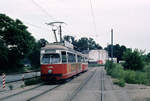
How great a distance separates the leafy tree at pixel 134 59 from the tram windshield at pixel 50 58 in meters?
11.5

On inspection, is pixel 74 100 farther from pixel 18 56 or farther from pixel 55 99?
pixel 18 56

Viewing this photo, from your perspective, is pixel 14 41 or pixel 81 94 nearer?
pixel 81 94

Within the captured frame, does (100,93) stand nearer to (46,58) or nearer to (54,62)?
(54,62)

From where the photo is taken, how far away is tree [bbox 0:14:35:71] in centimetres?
4775

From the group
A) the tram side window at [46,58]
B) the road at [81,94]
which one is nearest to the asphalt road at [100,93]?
the road at [81,94]

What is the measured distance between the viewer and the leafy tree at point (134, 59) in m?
28.1

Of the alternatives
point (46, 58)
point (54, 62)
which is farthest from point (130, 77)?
point (46, 58)

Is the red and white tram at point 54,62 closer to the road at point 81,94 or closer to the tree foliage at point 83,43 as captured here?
the road at point 81,94

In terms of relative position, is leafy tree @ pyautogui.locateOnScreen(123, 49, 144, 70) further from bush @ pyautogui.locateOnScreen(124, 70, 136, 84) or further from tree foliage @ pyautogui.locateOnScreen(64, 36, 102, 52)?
tree foliage @ pyautogui.locateOnScreen(64, 36, 102, 52)

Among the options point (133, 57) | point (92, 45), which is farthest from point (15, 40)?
point (92, 45)

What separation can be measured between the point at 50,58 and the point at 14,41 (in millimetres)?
30932

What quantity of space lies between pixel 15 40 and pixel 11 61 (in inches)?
188

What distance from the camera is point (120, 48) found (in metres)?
122

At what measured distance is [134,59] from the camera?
2828 centimetres
